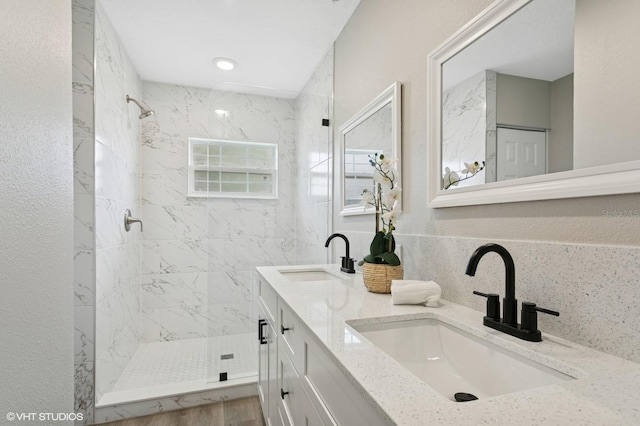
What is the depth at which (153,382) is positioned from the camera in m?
2.24

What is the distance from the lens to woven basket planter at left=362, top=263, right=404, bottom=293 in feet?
3.96

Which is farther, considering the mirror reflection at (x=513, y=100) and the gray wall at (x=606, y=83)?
the mirror reflection at (x=513, y=100)

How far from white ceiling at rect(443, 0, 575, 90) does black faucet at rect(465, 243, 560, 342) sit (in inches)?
18.9

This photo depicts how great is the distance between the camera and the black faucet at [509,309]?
2.41 ft

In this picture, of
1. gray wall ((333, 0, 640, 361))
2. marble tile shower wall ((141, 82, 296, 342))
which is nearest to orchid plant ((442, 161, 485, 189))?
gray wall ((333, 0, 640, 361))

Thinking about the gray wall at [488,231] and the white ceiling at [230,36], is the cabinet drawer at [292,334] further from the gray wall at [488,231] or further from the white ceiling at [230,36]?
the white ceiling at [230,36]

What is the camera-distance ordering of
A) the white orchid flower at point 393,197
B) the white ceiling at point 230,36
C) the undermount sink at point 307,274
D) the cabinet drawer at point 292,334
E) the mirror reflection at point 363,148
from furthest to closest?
the white ceiling at point 230,36 → the undermount sink at point 307,274 → the mirror reflection at point 363,148 → the white orchid flower at point 393,197 → the cabinet drawer at point 292,334

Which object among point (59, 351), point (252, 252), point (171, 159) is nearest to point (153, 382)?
point (252, 252)

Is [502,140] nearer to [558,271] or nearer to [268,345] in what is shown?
[558,271]

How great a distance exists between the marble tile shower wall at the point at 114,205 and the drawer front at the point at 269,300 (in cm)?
113

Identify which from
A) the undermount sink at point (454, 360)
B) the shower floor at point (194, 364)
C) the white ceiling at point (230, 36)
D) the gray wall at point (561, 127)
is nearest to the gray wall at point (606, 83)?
the gray wall at point (561, 127)

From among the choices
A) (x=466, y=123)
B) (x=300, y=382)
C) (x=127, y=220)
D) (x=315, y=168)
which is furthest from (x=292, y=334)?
(x=127, y=220)

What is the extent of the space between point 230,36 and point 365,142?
53.0 inches

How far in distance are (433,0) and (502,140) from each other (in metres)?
0.71
